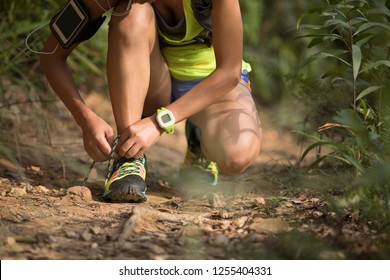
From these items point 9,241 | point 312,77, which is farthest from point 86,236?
point 312,77

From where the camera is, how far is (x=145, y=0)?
226 centimetres

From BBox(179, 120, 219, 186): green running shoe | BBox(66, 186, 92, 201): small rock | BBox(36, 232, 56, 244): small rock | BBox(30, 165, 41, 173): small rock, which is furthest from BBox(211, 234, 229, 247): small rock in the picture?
BBox(30, 165, 41, 173): small rock

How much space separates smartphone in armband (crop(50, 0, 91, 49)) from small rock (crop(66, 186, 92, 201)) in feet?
1.50

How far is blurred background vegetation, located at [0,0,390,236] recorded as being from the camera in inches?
77.7

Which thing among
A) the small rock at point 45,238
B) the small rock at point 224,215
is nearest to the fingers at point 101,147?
the small rock at point 224,215

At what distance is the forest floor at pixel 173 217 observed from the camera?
1732 millimetres

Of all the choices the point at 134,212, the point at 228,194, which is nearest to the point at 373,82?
the point at 228,194

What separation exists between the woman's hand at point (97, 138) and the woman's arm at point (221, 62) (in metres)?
0.23

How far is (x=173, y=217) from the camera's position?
2088 mm

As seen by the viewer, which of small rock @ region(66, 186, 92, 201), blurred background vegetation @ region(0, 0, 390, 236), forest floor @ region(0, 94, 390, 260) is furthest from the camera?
small rock @ region(66, 186, 92, 201)

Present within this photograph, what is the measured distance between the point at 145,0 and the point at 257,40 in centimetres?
255

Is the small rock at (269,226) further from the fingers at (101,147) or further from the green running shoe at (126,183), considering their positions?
the fingers at (101,147)

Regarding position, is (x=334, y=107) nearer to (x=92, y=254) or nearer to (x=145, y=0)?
(x=145, y=0)

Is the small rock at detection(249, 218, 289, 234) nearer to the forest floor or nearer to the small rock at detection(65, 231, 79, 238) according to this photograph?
the forest floor
